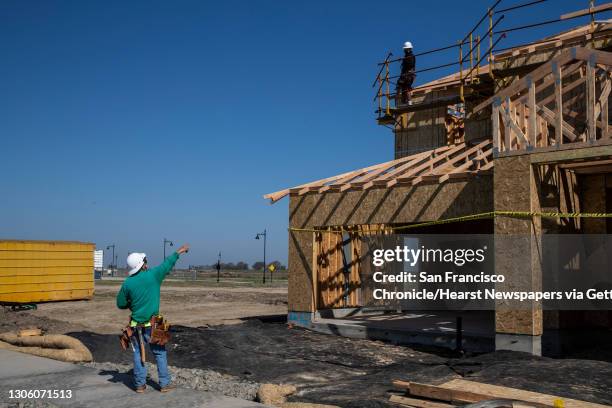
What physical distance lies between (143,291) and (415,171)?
8.04 meters

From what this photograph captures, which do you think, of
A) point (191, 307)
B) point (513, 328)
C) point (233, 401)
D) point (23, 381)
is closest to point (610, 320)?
point (513, 328)

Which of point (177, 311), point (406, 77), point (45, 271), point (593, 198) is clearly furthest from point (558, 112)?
point (45, 271)

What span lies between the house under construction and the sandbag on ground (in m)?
6.20

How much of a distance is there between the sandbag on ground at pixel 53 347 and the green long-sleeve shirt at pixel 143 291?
3.19 metres

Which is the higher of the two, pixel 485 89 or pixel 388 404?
pixel 485 89

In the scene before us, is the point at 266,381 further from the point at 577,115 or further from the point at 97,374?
the point at 577,115

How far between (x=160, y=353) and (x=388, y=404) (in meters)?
2.90

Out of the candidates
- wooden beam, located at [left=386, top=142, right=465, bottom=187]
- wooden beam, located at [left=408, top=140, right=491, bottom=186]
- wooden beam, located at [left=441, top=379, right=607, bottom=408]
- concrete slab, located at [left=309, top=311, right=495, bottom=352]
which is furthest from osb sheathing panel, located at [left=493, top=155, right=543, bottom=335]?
wooden beam, located at [left=441, top=379, right=607, bottom=408]

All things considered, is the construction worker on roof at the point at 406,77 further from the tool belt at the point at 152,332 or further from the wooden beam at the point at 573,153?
the tool belt at the point at 152,332

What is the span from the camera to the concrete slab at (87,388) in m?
6.86

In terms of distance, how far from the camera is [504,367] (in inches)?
349

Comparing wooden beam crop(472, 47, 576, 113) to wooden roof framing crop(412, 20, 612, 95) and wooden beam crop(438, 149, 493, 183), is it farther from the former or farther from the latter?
wooden roof framing crop(412, 20, 612, 95)

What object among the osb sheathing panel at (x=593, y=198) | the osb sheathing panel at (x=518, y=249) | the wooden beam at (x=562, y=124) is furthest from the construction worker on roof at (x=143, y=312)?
the osb sheathing panel at (x=593, y=198)

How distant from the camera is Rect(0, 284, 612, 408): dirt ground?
783 centimetres
